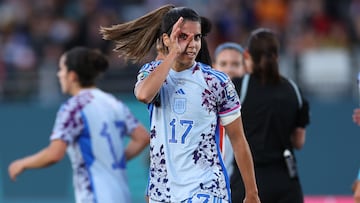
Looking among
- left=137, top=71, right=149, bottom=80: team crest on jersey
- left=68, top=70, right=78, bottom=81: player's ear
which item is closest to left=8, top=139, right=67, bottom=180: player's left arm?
left=68, top=70, right=78, bottom=81: player's ear

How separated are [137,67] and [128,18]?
5.90 feet

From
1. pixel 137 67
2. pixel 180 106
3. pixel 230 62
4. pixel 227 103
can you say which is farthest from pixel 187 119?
pixel 137 67

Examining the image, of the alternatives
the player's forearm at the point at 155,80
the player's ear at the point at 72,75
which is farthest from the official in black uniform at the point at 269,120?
the player's forearm at the point at 155,80

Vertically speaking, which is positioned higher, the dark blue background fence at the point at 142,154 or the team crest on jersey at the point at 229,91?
the team crest on jersey at the point at 229,91

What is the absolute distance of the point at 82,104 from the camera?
8.71 m

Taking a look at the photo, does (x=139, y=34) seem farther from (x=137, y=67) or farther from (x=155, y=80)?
(x=137, y=67)

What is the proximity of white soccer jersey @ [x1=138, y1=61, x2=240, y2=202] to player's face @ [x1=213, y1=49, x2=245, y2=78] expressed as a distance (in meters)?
2.75

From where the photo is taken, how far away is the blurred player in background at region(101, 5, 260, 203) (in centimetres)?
646

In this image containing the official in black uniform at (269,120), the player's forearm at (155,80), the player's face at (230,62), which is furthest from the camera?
the player's face at (230,62)

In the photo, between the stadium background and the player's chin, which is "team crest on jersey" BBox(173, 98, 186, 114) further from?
the stadium background

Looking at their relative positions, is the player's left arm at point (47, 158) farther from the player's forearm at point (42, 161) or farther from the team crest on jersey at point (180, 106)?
the team crest on jersey at point (180, 106)

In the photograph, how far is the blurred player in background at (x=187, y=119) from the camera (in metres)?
6.46

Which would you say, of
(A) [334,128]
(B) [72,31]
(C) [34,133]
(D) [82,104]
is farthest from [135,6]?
(D) [82,104]

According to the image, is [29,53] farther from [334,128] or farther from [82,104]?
[82,104]
